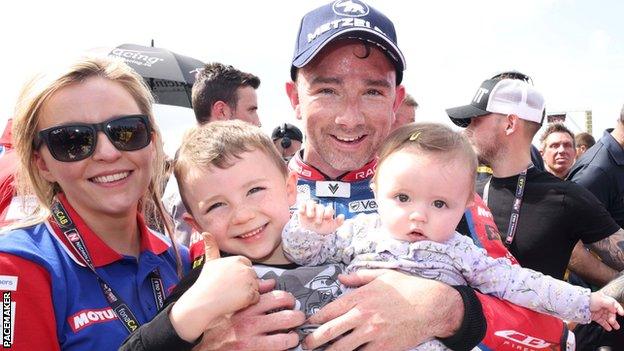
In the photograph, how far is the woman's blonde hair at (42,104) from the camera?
2.19 meters

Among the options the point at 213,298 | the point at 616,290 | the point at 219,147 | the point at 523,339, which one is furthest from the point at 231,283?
the point at 616,290

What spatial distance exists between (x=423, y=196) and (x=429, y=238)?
157 millimetres

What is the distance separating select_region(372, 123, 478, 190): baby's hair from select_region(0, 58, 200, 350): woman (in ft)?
3.34

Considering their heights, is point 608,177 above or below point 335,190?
below

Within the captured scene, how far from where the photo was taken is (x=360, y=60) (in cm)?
265

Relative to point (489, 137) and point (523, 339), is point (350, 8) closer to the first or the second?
point (523, 339)

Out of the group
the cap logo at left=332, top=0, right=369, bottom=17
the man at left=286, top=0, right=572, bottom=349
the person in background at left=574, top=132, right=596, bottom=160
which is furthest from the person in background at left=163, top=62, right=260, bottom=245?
the person in background at left=574, top=132, right=596, bottom=160

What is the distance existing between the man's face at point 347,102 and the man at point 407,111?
3228 mm

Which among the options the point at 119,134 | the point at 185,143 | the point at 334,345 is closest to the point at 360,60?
the point at 185,143

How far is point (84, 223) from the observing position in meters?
2.24

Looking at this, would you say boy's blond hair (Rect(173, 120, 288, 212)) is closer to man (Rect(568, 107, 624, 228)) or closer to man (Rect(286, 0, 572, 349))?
man (Rect(286, 0, 572, 349))

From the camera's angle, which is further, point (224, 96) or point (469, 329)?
point (224, 96)

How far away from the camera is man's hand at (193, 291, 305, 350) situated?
1.88 metres

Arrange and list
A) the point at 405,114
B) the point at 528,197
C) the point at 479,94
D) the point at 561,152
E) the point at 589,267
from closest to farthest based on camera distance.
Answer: the point at 528,197
the point at 589,267
the point at 479,94
the point at 405,114
the point at 561,152
